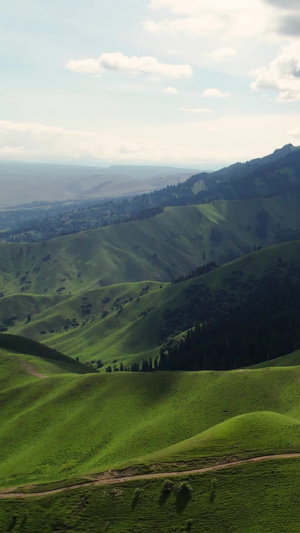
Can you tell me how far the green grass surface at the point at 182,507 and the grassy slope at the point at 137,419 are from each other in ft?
24.0

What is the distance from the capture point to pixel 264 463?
81.1 metres

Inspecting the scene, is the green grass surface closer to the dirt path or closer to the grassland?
the dirt path

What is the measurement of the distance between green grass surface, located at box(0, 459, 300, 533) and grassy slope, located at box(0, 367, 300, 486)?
7.31 m

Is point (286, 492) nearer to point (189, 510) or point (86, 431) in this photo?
point (189, 510)

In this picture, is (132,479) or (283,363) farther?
(283,363)

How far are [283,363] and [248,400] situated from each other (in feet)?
203

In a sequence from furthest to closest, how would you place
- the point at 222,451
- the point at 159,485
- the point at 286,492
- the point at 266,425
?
1. the point at 266,425
2. the point at 222,451
3. the point at 159,485
4. the point at 286,492

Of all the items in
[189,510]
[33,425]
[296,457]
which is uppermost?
[296,457]

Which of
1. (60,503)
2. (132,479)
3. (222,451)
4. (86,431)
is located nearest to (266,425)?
(222,451)

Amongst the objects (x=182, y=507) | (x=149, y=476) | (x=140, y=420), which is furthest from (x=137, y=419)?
(x=182, y=507)

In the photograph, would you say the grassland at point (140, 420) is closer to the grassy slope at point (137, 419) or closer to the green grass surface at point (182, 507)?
the grassy slope at point (137, 419)

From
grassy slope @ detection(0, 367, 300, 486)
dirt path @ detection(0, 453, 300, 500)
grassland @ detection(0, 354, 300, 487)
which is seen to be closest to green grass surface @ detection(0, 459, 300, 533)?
dirt path @ detection(0, 453, 300, 500)

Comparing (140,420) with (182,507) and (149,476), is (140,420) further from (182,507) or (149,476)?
(182,507)

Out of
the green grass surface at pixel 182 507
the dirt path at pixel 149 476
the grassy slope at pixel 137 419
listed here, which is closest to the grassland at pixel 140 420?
the grassy slope at pixel 137 419
